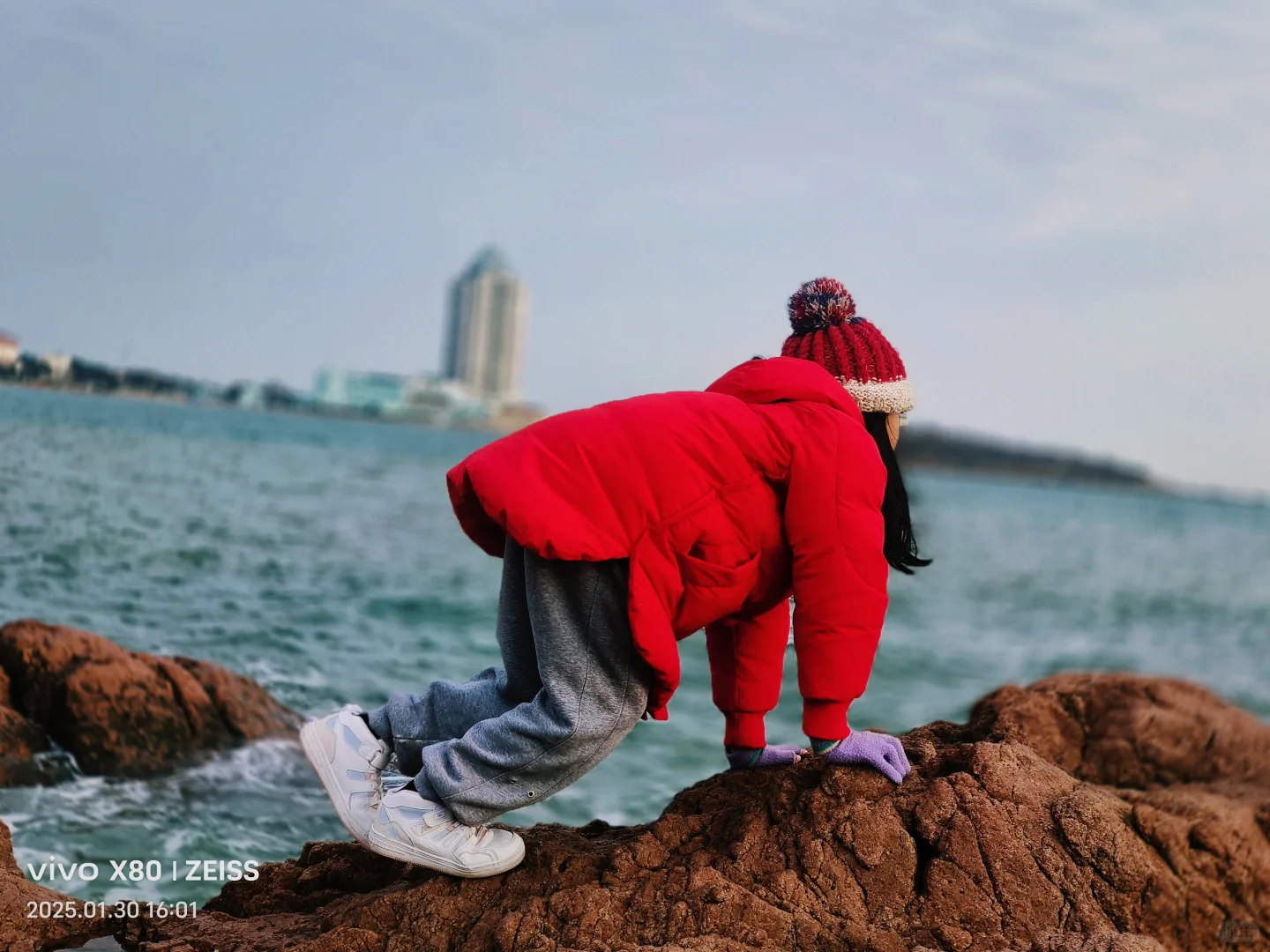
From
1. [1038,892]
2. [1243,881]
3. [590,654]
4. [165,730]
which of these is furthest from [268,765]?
[1243,881]

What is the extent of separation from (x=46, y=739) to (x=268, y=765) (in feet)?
2.49

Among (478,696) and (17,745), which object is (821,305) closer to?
(478,696)

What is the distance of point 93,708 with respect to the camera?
3.77m

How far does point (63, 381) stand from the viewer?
19.9 ft

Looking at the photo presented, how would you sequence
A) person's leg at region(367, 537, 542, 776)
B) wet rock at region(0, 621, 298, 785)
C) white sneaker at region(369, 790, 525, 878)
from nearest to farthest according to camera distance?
white sneaker at region(369, 790, 525, 878) < person's leg at region(367, 537, 542, 776) < wet rock at region(0, 621, 298, 785)

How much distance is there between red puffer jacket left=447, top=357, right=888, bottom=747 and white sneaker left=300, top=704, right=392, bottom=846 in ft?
1.83

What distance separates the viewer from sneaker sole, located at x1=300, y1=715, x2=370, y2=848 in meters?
2.19

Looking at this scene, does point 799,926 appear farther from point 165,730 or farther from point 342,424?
point 342,424

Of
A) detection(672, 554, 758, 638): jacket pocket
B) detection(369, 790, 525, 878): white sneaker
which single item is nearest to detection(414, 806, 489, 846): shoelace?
detection(369, 790, 525, 878): white sneaker

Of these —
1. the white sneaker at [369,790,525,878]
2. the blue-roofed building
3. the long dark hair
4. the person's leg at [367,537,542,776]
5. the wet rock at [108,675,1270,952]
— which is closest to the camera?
the wet rock at [108,675,1270,952]

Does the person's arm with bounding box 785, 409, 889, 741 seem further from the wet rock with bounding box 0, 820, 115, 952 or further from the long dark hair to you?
the wet rock with bounding box 0, 820, 115, 952

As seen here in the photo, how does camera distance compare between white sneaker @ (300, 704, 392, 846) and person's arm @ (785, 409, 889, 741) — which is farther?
white sneaker @ (300, 704, 392, 846)

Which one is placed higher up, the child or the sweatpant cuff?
the child

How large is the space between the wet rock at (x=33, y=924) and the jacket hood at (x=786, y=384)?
65.0 inches
